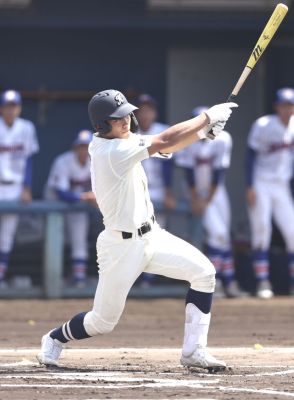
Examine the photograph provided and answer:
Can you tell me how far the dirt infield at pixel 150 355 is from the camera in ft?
19.4

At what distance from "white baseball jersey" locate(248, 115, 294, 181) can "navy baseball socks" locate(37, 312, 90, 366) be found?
4.96 m

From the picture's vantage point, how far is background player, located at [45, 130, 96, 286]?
1130 cm

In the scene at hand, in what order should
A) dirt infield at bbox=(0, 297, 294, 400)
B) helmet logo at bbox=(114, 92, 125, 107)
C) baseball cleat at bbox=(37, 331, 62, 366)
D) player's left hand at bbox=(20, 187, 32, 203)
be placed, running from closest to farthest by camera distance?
dirt infield at bbox=(0, 297, 294, 400) → helmet logo at bbox=(114, 92, 125, 107) → baseball cleat at bbox=(37, 331, 62, 366) → player's left hand at bbox=(20, 187, 32, 203)

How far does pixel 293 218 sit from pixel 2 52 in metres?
3.73

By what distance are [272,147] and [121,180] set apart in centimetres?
520

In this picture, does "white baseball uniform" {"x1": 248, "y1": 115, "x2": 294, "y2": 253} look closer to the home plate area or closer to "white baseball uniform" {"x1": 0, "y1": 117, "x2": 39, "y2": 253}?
"white baseball uniform" {"x1": 0, "y1": 117, "x2": 39, "y2": 253}

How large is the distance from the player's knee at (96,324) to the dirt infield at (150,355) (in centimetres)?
22

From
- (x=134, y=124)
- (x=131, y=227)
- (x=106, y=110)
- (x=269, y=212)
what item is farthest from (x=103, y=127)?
(x=269, y=212)

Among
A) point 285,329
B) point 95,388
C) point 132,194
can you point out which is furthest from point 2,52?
point 95,388

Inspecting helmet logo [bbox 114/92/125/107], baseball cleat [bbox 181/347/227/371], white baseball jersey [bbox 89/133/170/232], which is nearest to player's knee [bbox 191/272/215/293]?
baseball cleat [bbox 181/347/227/371]

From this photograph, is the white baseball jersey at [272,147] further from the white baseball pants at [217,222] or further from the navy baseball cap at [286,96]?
the white baseball pants at [217,222]

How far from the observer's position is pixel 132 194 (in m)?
6.57

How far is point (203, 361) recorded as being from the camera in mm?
6590

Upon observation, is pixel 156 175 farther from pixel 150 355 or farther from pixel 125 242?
pixel 125 242
